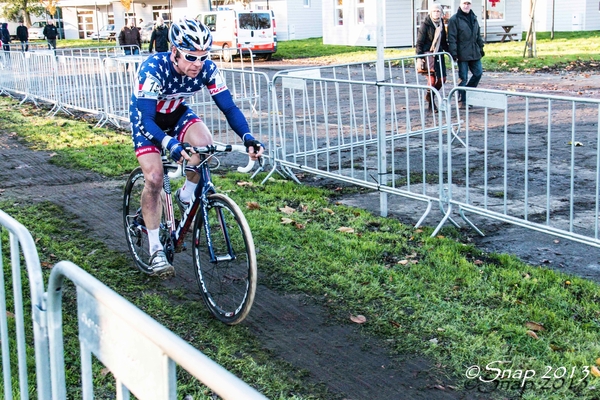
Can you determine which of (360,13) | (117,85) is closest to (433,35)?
(117,85)

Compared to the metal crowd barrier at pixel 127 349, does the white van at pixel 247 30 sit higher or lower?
higher

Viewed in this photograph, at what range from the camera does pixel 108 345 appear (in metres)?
2.30

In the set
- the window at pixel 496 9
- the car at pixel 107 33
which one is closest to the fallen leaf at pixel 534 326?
the window at pixel 496 9

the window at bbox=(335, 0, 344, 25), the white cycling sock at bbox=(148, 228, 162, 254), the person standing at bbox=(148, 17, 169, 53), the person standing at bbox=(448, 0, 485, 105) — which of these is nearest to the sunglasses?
the white cycling sock at bbox=(148, 228, 162, 254)

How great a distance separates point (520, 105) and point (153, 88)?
1155cm

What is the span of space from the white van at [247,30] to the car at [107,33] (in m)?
32.6

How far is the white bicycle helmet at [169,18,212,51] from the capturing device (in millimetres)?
5289

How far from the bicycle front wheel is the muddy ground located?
0.68 feet

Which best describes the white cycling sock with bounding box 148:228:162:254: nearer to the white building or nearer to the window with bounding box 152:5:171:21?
the white building

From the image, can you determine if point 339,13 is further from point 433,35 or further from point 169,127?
point 169,127

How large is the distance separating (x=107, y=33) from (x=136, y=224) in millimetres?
64585

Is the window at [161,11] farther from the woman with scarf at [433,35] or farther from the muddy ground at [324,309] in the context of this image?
the muddy ground at [324,309]

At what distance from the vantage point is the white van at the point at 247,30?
34.6m

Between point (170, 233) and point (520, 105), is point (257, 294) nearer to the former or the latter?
point (170, 233)
